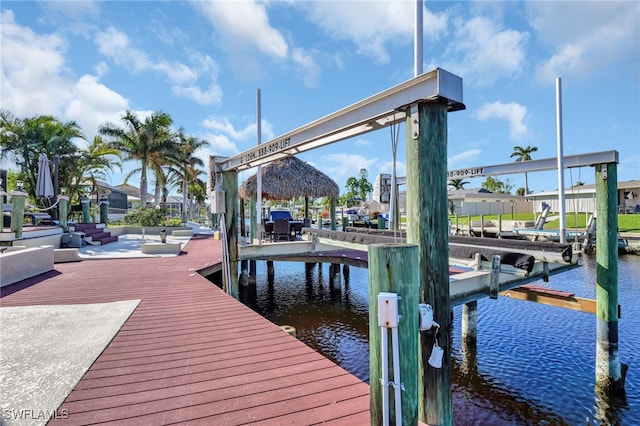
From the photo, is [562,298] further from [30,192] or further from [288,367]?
[30,192]

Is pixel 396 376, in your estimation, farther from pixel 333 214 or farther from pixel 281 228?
pixel 333 214

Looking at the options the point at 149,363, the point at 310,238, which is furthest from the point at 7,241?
the point at 149,363

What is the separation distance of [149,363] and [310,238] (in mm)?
7396

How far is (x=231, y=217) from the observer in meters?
7.49

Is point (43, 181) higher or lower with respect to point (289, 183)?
lower

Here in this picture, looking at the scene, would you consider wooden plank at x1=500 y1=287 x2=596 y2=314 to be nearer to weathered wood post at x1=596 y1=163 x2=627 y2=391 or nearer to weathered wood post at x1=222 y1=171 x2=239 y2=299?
weathered wood post at x1=596 y1=163 x2=627 y2=391

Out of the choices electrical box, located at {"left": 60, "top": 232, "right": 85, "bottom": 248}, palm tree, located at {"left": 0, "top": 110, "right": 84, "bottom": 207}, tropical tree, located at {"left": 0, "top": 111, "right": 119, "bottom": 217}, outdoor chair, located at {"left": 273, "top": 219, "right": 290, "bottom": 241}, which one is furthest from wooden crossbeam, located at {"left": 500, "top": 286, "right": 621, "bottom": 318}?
palm tree, located at {"left": 0, "top": 110, "right": 84, "bottom": 207}

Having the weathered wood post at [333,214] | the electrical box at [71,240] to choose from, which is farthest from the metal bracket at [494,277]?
the electrical box at [71,240]

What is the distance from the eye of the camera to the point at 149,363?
3275 millimetres

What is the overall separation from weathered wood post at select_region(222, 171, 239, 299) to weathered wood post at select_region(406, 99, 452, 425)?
5.40m

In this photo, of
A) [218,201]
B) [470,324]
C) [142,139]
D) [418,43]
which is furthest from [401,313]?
[142,139]

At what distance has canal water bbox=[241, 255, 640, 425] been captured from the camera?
16.9ft

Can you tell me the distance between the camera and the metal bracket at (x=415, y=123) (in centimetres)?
269

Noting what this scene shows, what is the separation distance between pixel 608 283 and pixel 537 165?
297 centimetres
